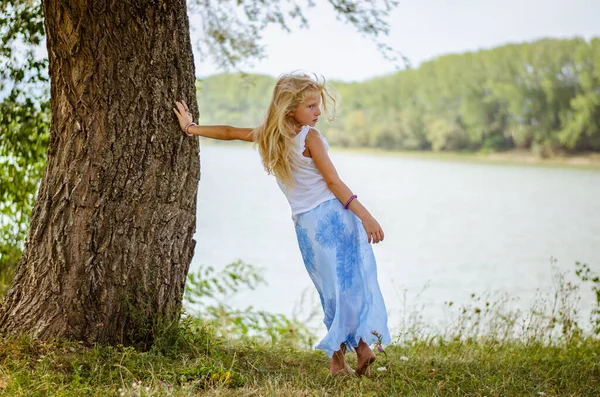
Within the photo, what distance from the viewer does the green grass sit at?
2.92 metres

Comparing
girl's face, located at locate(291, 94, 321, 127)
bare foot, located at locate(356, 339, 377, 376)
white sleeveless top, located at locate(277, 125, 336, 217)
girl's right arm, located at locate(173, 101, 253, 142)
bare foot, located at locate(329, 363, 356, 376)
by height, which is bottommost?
bare foot, located at locate(329, 363, 356, 376)

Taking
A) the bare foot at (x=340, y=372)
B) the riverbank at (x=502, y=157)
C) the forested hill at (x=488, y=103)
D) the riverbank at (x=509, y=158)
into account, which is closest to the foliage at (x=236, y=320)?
the bare foot at (x=340, y=372)

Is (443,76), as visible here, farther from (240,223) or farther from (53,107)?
(53,107)

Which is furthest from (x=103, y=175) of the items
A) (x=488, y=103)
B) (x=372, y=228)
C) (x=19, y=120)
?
(x=488, y=103)

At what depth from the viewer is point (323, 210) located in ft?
11.0

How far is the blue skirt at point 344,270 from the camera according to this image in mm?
3348

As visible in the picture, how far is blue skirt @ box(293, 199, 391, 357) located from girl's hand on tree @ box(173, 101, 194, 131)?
0.70 m

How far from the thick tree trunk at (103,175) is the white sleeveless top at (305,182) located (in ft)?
1.87

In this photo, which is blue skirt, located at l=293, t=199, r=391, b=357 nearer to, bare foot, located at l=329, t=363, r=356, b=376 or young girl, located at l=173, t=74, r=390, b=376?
young girl, located at l=173, t=74, r=390, b=376

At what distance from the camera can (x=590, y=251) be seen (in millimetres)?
11641

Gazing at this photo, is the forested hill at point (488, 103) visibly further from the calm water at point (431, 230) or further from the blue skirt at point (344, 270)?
the blue skirt at point (344, 270)

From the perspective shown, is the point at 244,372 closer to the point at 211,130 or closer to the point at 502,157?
the point at 211,130

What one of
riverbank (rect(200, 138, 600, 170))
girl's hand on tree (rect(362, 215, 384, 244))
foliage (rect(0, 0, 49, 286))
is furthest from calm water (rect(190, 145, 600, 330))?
foliage (rect(0, 0, 49, 286))

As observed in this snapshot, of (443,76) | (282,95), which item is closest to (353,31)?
(282,95)
